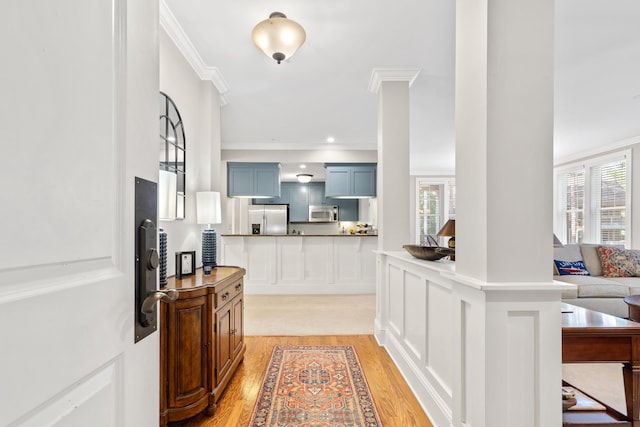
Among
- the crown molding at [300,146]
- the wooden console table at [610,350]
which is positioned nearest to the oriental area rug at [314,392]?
the wooden console table at [610,350]

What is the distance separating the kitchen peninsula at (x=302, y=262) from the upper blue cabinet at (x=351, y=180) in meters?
1.00

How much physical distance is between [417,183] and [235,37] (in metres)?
6.38

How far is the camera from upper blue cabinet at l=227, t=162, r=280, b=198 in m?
5.75

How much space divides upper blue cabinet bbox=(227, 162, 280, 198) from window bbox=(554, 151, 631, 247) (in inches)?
223

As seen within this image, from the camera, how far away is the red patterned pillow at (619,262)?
4.07 m

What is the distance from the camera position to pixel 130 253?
67 centimetres

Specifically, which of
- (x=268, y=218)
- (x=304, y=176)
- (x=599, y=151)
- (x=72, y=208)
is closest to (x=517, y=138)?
(x=72, y=208)

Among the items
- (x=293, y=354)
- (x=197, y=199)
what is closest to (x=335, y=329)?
(x=293, y=354)

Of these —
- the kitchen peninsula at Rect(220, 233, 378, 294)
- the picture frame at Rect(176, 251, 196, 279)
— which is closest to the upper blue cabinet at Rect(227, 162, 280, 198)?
the kitchen peninsula at Rect(220, 233, 378, 294)

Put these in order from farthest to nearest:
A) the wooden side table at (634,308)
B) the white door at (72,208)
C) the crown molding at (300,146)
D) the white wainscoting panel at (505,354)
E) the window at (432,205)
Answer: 1. the window at (432,205)
2. the crown molding at (300,146)
3. the wooden side table at (634,308)
4. the white wainscoting panel at (505,354)
5. the white door at (72,208)

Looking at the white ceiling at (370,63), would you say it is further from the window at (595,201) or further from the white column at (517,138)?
the white column at (517,138)

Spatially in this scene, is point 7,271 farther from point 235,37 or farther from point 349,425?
point 235,37

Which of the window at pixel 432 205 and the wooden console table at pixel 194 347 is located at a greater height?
the window at pixel 432 205

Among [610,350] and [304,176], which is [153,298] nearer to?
[610,350]
